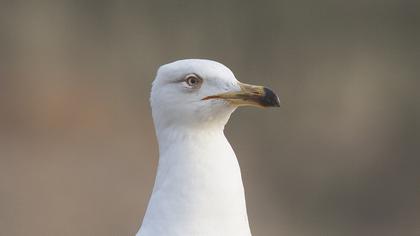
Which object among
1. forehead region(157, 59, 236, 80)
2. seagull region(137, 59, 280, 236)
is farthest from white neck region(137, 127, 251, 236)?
forehead region(157, 59, 236, 80)

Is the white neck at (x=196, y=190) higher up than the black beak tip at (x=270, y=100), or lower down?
lower down

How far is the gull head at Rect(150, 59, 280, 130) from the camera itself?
209 centimetres

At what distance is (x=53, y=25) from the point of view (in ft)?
17.9

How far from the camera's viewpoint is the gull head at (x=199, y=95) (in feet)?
6.86

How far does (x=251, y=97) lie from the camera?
2.08m

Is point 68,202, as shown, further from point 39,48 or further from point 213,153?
point 213,153

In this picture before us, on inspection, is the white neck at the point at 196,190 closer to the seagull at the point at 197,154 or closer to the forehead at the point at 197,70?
the seagull at the point at 197,154

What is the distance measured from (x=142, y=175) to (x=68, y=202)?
0.37 m

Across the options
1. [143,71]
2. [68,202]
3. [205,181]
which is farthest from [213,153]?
[143,71]

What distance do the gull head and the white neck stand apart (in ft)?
0.09

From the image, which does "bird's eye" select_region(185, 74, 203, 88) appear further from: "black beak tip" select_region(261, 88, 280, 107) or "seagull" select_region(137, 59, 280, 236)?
"black beak tip" select_region(261, 88, 280, 107)

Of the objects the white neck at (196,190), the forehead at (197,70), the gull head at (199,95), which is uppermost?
the forehead at (197,70)

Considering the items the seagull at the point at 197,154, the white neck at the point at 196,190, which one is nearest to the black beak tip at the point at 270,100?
the seagull at the point at 197,154

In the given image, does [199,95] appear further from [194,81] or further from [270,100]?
[270,100]
